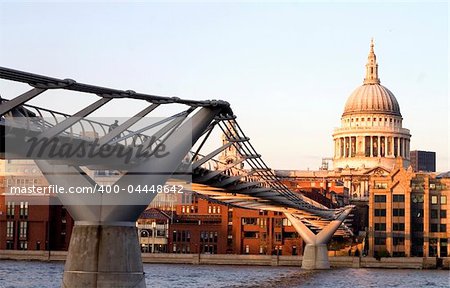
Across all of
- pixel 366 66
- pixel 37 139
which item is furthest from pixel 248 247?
pixel 37 139

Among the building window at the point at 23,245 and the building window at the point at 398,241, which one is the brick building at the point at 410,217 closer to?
the building window at the point at 398,241

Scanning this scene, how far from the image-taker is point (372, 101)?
17262 cm

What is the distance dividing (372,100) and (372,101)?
30cm

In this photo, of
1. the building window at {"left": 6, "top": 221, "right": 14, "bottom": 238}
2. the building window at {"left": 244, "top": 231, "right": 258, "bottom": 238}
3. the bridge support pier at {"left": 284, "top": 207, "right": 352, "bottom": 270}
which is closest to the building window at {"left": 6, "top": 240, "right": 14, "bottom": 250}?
the building window at {"left": 6, "top": 221, "right": 14, "bottom": 238}

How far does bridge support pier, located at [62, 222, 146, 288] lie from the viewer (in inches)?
1497

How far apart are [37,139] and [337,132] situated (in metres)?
142

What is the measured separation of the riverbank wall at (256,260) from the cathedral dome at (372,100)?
209 feet

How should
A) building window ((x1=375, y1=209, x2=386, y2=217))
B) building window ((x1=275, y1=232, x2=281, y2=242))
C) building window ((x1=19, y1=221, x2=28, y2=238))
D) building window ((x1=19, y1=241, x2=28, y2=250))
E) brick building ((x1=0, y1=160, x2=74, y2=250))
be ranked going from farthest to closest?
building window ((x1=19, y1=221, x2=28, y2=238)) → brick building ((x1=0, y1=160, x2=74, y2=250)) → building window ((x1=19, y1=241, x2=28, y2=250)) → building window ((x1=275, y1=232, x2=281, y2=242)) → building window ((x1=375, y1=209, x2=386, y2=217))

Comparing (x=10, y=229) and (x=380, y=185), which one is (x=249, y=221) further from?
A: (x=10, y=229)

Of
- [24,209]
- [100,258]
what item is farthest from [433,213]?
[100,258]

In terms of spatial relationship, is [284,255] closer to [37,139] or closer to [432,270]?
[432,270]

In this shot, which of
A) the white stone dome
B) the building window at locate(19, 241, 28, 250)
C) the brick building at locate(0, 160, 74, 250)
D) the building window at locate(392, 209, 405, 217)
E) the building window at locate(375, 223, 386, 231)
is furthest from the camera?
the white stone dome

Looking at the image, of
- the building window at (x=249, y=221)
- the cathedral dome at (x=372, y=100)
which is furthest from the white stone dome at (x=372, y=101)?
the building window at (x=249, y=221)

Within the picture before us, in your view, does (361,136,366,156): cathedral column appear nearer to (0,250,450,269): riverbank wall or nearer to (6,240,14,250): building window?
(0,250,450,269): riverbank wall
